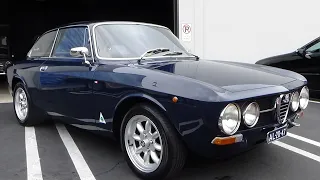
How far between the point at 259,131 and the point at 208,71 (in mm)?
804

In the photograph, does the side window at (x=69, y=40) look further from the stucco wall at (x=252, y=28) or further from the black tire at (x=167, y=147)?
the stucco wall at (x=252, y=28)

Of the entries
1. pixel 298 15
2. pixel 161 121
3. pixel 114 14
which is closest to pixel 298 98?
pixel 161 121

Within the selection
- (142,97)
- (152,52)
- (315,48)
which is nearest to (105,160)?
(142,97)

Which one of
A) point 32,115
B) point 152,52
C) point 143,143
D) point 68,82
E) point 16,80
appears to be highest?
point 152,52

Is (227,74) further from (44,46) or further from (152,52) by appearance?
(44,46)

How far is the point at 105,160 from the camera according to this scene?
3.93 meters

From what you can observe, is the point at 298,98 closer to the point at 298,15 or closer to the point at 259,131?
the point at 259,131

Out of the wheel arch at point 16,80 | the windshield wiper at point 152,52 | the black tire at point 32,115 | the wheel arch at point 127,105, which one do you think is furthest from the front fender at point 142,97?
the wheel arch at point 16,80

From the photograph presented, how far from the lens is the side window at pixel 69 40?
13.9 feet

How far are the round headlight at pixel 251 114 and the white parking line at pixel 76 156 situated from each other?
62.7 inches

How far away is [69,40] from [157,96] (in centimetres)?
206

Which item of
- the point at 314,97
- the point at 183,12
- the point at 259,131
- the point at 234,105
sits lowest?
the point at 314,97

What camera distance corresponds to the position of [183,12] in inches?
395

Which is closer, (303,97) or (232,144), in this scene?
(232,144)
